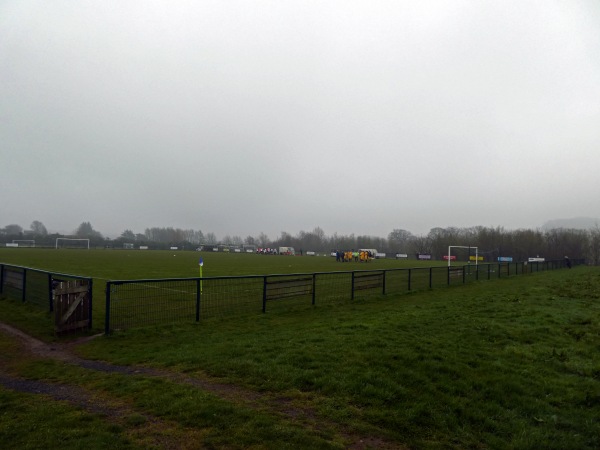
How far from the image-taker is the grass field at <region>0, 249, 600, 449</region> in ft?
11.8

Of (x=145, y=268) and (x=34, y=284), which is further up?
(x=34, y=284)

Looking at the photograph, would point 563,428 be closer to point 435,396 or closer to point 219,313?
point 435,396

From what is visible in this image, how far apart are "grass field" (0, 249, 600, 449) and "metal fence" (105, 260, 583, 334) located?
117cm

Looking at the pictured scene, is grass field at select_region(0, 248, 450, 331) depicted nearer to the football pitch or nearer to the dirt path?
the football pitch

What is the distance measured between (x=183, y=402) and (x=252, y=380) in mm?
1037

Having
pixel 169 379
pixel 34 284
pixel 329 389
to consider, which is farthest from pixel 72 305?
pixel 329 389

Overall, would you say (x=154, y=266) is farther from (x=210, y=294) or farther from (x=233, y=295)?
(x=233, y=295)

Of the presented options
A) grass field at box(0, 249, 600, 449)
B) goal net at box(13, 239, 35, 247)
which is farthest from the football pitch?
goal net at box(13, 239, 35, 247)

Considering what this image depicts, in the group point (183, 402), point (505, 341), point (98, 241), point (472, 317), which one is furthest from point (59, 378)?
point (98, 241)

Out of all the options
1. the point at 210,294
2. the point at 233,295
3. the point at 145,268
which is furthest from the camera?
the point at 145,268

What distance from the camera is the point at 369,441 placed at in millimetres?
3541

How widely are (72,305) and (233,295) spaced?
504cm

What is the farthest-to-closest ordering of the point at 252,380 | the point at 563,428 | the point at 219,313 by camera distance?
the point at 219,313
the point at 252,380
the point at 563,428

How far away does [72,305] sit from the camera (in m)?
8.30
